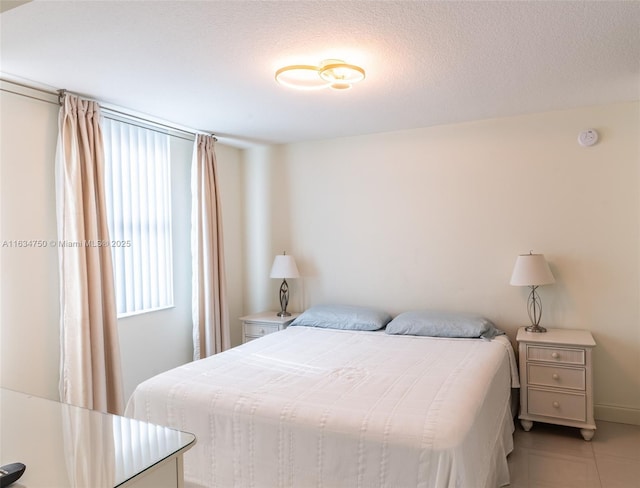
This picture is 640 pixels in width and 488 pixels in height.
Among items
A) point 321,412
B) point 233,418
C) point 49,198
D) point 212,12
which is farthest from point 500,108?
point 49,198

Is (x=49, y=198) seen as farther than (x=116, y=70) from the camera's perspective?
Yes

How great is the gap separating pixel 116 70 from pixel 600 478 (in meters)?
3.62

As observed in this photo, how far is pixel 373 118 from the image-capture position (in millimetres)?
3627

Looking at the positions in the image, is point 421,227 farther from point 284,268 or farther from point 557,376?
point 557,376

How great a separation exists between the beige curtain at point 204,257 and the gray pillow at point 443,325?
62.1 inches

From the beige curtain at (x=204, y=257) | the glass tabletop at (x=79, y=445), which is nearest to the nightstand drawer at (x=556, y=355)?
the beige curtain at (x=204, y=257)

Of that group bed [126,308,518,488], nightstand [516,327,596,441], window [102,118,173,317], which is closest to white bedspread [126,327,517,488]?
bed [126,308,518,488]

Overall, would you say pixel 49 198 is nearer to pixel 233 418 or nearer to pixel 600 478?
pixel 233 418

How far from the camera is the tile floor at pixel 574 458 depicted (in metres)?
2.58

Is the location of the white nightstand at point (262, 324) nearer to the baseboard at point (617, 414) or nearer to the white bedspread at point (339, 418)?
the white bedspread at point (339, 418)

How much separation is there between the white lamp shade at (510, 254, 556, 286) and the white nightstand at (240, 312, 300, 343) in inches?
77.4

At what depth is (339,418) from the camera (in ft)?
6.44

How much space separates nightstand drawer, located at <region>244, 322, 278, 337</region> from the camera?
4.17 meters

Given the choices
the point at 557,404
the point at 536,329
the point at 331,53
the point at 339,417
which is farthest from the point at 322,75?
the point at 557,404
